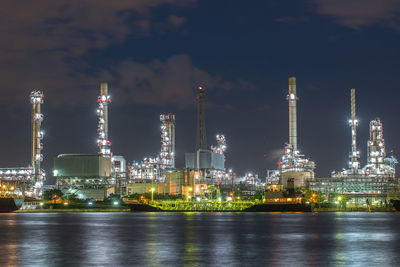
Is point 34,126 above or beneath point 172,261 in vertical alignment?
above

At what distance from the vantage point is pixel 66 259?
129 feet

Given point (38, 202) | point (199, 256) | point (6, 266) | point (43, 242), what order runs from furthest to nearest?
point (38, 202), point (43, 242), point (199, 256), point (6, 266)

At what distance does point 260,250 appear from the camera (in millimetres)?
45406

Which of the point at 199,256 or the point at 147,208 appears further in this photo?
the point at 147,208

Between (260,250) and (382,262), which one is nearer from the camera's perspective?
(382,262)

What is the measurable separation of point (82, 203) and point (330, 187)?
3051 inches

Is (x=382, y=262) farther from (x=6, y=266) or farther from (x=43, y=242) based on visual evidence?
(x=43, y=242)

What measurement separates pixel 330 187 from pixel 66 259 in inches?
6591

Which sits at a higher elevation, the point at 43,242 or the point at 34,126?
the point at 34,126

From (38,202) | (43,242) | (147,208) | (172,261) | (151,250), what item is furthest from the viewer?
(38,202)

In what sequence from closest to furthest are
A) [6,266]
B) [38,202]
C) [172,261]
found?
[6,266]
[172,261]
[38,202]

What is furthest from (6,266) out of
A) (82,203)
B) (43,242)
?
(82,203)

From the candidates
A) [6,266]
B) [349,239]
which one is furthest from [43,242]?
[349,239]

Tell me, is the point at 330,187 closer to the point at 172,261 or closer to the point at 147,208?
the point at 147,208
